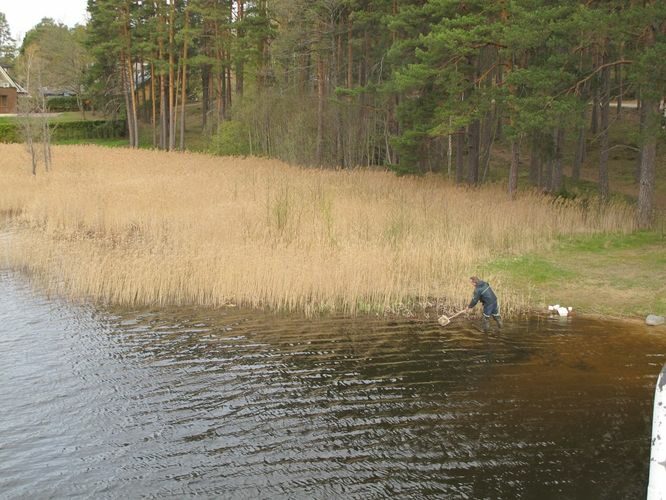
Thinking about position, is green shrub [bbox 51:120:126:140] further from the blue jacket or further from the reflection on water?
the blue jacket

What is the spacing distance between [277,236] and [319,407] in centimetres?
727

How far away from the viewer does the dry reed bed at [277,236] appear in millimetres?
11984

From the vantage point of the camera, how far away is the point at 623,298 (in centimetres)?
1221

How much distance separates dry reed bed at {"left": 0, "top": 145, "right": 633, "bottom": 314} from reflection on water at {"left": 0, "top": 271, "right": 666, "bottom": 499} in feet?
3.41

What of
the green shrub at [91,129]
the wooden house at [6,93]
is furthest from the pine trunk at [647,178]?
the wooden house at [6,93]

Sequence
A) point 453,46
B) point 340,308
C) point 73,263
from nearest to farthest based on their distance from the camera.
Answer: point 340,308, point 73,263, point 453,46

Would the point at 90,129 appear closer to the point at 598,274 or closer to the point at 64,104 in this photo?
the point at 64,104

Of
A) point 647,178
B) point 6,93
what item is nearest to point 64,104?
point 6,93

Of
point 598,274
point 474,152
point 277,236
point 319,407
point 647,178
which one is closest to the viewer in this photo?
point 319,407

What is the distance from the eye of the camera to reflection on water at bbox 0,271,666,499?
6141 millimetres

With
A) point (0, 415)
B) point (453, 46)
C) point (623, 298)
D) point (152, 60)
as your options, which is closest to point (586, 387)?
point (623, 298)

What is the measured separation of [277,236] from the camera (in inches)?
570

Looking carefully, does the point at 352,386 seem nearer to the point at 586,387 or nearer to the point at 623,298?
A: the point at 586,387

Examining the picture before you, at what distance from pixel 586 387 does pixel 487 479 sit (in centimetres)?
281
